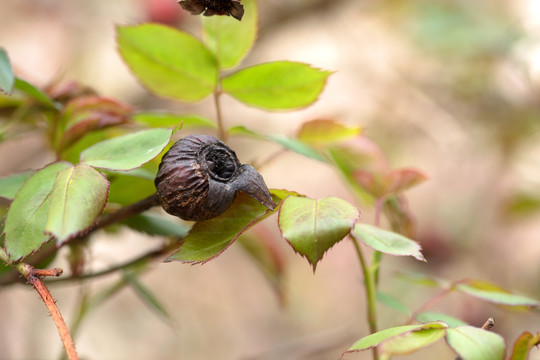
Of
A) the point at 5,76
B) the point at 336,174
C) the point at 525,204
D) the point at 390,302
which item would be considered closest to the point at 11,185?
the point at 5,76

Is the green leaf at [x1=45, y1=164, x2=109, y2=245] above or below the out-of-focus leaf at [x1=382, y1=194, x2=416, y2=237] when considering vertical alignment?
above

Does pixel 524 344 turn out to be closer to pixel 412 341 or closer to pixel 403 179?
pixel 412 341

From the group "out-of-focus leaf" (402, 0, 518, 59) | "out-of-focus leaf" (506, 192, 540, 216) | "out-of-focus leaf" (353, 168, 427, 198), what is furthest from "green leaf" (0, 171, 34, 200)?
"out-of-focus leaf" (402, 0, 518, 59)

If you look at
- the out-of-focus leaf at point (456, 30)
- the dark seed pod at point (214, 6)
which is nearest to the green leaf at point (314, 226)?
the dark seed pod at point (214, 6)

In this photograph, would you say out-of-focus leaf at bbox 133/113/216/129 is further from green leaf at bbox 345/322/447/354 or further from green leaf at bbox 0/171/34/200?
green leaf at bbox 345/322/447/354

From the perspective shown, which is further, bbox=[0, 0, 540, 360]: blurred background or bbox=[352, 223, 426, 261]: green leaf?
bbox=[0, 0, 540, 360]: blurred background

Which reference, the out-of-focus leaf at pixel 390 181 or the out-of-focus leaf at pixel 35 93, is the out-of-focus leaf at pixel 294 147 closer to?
the out-of-focus leaf at pixel 390 181
